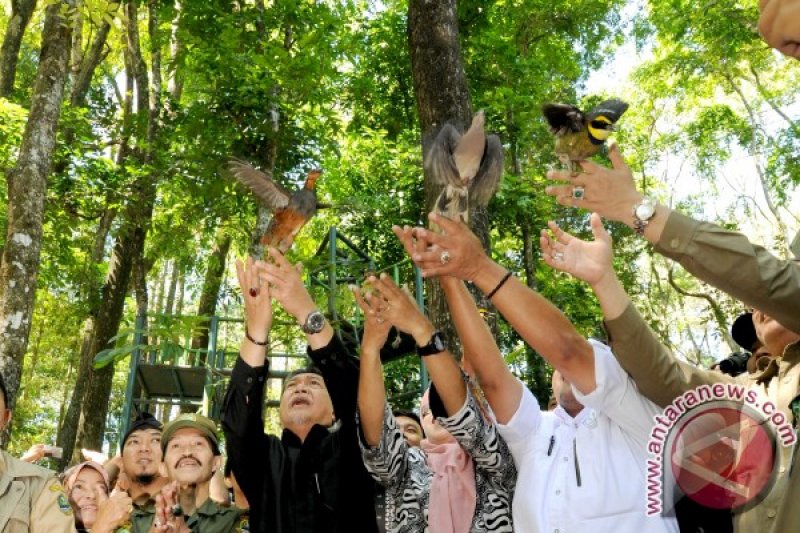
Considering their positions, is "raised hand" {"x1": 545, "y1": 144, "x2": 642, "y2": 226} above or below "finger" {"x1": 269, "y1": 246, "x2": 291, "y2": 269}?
below

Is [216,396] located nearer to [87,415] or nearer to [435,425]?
[87,415]

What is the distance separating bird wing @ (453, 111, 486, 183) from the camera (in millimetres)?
2797

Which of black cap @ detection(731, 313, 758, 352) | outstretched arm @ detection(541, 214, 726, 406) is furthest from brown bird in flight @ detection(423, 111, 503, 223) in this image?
black cap @ detection(731, 313, 758, 352)

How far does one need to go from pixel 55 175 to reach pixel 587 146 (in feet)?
32.8

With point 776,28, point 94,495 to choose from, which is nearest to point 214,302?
point 94,495

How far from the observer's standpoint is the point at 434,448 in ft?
12.1

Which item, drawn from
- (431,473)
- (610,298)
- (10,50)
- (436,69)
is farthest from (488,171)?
(10,50)

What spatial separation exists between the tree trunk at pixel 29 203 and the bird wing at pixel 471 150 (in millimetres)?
4191

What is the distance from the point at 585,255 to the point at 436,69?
12.2 ft

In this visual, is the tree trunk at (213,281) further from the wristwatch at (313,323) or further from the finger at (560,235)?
the finger at (560,235)

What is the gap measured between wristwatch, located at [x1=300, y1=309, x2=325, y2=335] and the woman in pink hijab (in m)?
0.22

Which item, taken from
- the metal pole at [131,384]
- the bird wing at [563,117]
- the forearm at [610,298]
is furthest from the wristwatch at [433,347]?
the metal pole at [131,384]

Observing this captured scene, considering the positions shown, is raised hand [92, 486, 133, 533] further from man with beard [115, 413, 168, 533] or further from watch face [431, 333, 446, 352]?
watch face [431, 333, 446, 352]

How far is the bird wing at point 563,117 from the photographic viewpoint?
253cm
